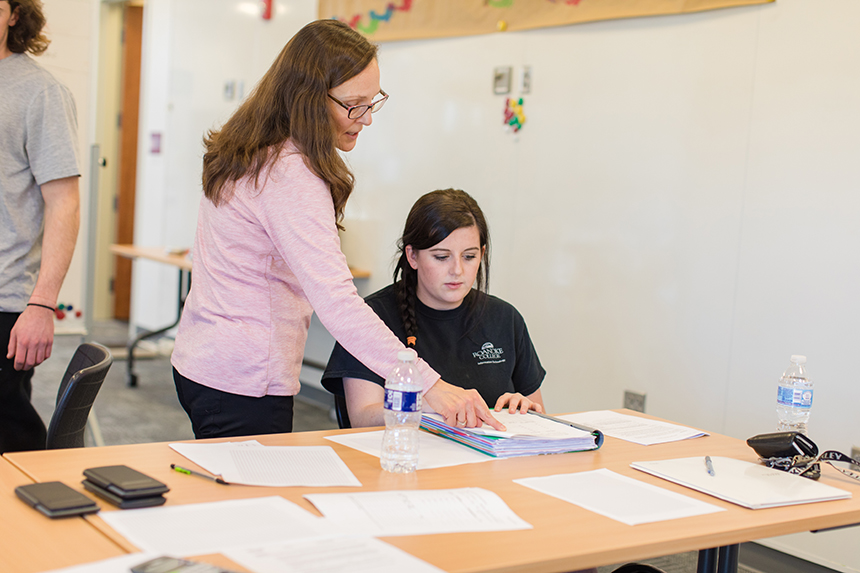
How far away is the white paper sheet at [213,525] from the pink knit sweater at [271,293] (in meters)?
0.40

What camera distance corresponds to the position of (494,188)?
12.4ft

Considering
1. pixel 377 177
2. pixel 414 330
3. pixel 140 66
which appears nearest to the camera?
pixel 414 330

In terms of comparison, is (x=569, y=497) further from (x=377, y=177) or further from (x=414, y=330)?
(x=377, y=177)

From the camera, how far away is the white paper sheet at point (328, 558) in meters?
0.91

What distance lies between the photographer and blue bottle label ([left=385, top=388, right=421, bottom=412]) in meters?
1.30

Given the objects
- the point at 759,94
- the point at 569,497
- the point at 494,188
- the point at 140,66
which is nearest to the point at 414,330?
the point at 569,497

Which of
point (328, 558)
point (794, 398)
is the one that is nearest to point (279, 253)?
point (328, 558)

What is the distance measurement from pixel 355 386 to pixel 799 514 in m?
0.93

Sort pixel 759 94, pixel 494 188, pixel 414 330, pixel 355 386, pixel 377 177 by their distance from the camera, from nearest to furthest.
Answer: pixel 355 386, pixel 414 330, pixel 759 94, pixel 494 188, pixel 377 177

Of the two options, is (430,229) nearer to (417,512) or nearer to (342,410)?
(342,410)

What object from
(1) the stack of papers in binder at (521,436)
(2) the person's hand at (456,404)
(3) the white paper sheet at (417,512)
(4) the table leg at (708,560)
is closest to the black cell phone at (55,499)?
(3) the white paper sheet at (417,512)

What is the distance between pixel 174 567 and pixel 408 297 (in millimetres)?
1200

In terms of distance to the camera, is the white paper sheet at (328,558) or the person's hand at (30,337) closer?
the white paper sheet at (328,558)

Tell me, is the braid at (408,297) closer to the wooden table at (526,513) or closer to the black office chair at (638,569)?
the wooden table at (526,513)
